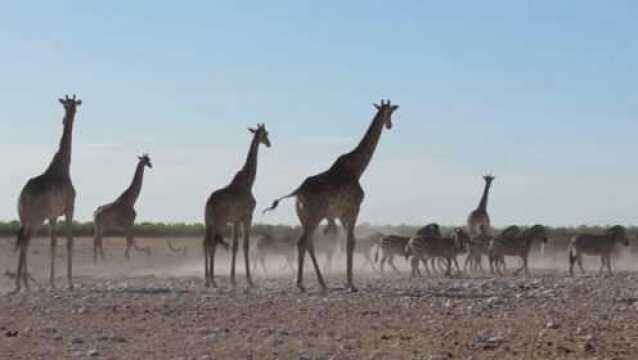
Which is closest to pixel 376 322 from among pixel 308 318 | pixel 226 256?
pixel 308 318

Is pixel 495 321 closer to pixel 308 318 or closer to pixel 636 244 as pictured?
pixel 308 318

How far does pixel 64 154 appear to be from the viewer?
81.9ft

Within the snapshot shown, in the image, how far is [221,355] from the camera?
506 inches

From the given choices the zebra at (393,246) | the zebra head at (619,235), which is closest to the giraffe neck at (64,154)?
the zebra at (393,246)

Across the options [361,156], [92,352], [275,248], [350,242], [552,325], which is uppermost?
[361,156]

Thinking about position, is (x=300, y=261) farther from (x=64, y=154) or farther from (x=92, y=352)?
(x=92, y=352)

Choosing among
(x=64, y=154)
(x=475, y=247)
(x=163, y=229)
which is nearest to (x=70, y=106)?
(x=64, y=154)

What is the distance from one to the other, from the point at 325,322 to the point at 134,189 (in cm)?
2230

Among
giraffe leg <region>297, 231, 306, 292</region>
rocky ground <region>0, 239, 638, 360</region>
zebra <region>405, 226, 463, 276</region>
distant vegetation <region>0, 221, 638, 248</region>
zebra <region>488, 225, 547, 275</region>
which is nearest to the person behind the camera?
rocky ground <region>0, 239, 638, 360</region>

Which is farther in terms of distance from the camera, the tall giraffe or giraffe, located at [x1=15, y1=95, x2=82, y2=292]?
the tall giraffe

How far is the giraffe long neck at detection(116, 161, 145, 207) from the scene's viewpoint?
122ft

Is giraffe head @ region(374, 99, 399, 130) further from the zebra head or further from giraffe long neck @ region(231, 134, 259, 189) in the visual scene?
the zebra head

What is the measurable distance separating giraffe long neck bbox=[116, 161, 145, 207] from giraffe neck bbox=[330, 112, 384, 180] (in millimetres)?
14194

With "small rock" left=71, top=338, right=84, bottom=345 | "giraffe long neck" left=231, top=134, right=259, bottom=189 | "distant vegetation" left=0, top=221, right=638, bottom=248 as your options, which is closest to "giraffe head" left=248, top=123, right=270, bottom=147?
"giraffe long neck" left=231, top=134, right=259, bottom=189
